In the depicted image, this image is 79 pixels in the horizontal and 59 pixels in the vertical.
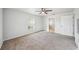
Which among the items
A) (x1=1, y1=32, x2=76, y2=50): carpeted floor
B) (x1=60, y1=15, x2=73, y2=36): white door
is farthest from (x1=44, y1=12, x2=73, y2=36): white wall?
(x1=1, y1=32, x2=76, y2=50): carpeted floor

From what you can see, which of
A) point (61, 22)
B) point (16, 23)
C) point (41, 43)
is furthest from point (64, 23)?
point (16, 23)

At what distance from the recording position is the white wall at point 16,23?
173cm

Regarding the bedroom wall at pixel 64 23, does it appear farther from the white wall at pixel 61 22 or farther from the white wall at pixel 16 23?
the white wall at pixel 16 23

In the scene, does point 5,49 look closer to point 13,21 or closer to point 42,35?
point 13,21

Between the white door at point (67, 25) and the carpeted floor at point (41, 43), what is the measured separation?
0.10 meters

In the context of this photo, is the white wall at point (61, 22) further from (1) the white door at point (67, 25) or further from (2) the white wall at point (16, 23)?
(2) the white wall at point (16, 23)

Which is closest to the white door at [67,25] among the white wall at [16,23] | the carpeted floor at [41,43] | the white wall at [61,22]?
Result: the white wall at [61,22]

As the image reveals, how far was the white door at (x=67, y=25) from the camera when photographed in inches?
70.5

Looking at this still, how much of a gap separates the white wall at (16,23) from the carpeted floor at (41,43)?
12cm

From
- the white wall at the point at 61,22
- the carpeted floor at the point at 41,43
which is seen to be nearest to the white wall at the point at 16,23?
the carpeted floor at the point at 41,43

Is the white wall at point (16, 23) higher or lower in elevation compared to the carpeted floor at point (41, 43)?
higher

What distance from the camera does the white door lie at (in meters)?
1.79
